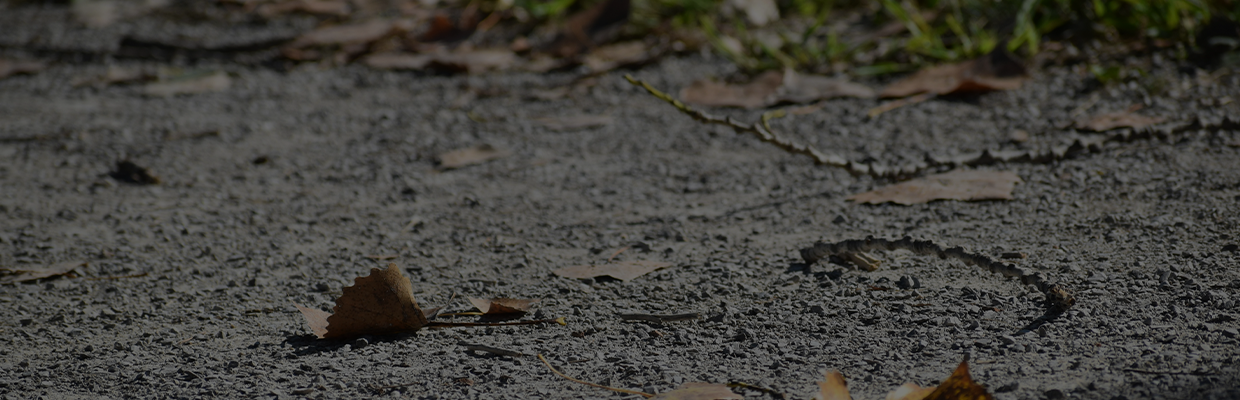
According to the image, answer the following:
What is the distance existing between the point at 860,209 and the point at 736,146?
0.54 metres

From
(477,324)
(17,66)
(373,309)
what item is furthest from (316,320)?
(17,66)

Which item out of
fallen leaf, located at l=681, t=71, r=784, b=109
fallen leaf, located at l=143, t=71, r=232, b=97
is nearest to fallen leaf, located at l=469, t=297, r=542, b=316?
fallen leaf, located at l=681, t=71, r=784, b=109

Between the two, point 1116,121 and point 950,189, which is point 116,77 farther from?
point 1116,121

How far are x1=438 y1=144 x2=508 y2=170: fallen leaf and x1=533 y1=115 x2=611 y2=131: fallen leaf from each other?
0.22 m

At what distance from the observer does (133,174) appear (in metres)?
2.04

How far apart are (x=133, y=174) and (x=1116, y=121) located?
2.08m

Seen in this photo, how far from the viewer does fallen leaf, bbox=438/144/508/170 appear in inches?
82.4

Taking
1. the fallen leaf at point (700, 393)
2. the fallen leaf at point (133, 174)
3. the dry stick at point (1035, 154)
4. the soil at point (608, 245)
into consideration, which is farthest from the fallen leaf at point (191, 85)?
the fallen leaf at point (700, 393)

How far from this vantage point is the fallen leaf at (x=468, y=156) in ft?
6.87

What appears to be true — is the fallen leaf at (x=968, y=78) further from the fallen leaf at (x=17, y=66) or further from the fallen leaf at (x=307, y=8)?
the fallen leaf at (x=17, y=66)

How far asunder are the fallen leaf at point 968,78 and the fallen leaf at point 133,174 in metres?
1.69

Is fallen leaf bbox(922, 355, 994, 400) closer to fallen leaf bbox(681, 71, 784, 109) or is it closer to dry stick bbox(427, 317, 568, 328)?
dry stick bbox(427, 317, 568, 328)

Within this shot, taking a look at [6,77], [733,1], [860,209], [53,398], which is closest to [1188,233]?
[860,209]

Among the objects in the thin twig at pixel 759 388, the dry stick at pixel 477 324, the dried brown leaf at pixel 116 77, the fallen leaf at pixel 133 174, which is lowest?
the dried brown leaf at pixel 116 77
